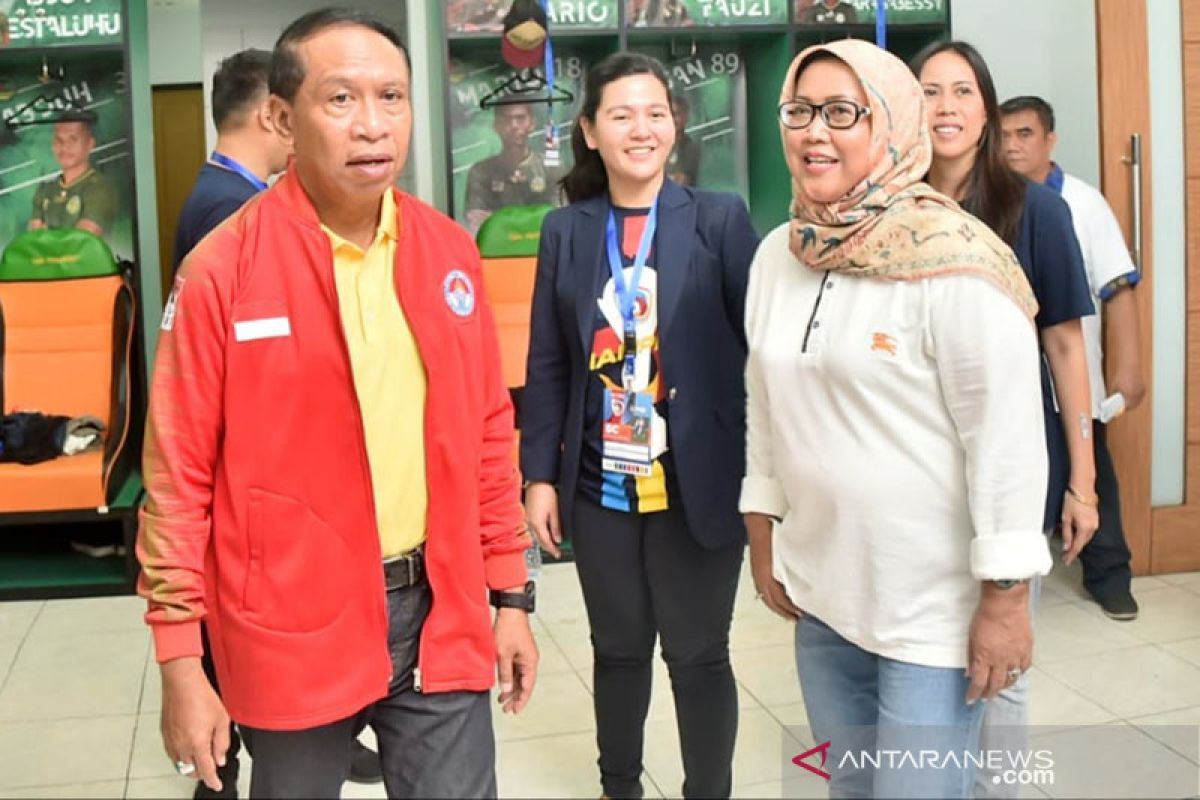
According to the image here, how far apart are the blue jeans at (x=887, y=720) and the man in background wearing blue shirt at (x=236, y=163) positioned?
1.35m

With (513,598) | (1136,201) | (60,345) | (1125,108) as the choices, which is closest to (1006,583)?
(513,598)

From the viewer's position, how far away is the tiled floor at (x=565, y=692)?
2939mm

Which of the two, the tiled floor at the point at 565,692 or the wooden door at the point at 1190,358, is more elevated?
the wooden door at the point at 1190,358

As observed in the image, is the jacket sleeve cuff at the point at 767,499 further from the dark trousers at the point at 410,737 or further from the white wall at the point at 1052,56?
the white wall at the point at 1052,56

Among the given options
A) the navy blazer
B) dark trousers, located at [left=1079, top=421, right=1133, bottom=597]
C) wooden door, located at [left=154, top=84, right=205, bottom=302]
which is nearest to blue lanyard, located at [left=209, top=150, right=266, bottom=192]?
the navy blazer

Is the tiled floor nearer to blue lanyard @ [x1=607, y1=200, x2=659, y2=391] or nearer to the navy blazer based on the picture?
the navy blazer

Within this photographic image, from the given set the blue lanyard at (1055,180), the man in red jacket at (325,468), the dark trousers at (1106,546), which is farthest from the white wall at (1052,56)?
the man in red jacket at (325,468)

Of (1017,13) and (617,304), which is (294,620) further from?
(1017,13)

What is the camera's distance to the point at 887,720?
169 centimetres

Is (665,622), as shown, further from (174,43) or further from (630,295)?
(174,43)

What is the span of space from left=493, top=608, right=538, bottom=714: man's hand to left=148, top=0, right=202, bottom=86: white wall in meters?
7.28

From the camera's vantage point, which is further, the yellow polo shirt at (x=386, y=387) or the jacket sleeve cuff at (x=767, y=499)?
the jacket sleeve cuff at (x=767, y=499)

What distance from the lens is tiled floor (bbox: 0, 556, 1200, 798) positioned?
2939mm

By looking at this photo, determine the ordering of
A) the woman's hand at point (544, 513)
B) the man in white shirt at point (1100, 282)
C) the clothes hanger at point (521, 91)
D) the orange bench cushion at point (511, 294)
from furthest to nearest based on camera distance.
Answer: the clothes hanger at point (521, 91), the orange bench cushion at point (511, 294), the man in white shirt at point (1100, 282), the woman's hand at point (544, 513)
